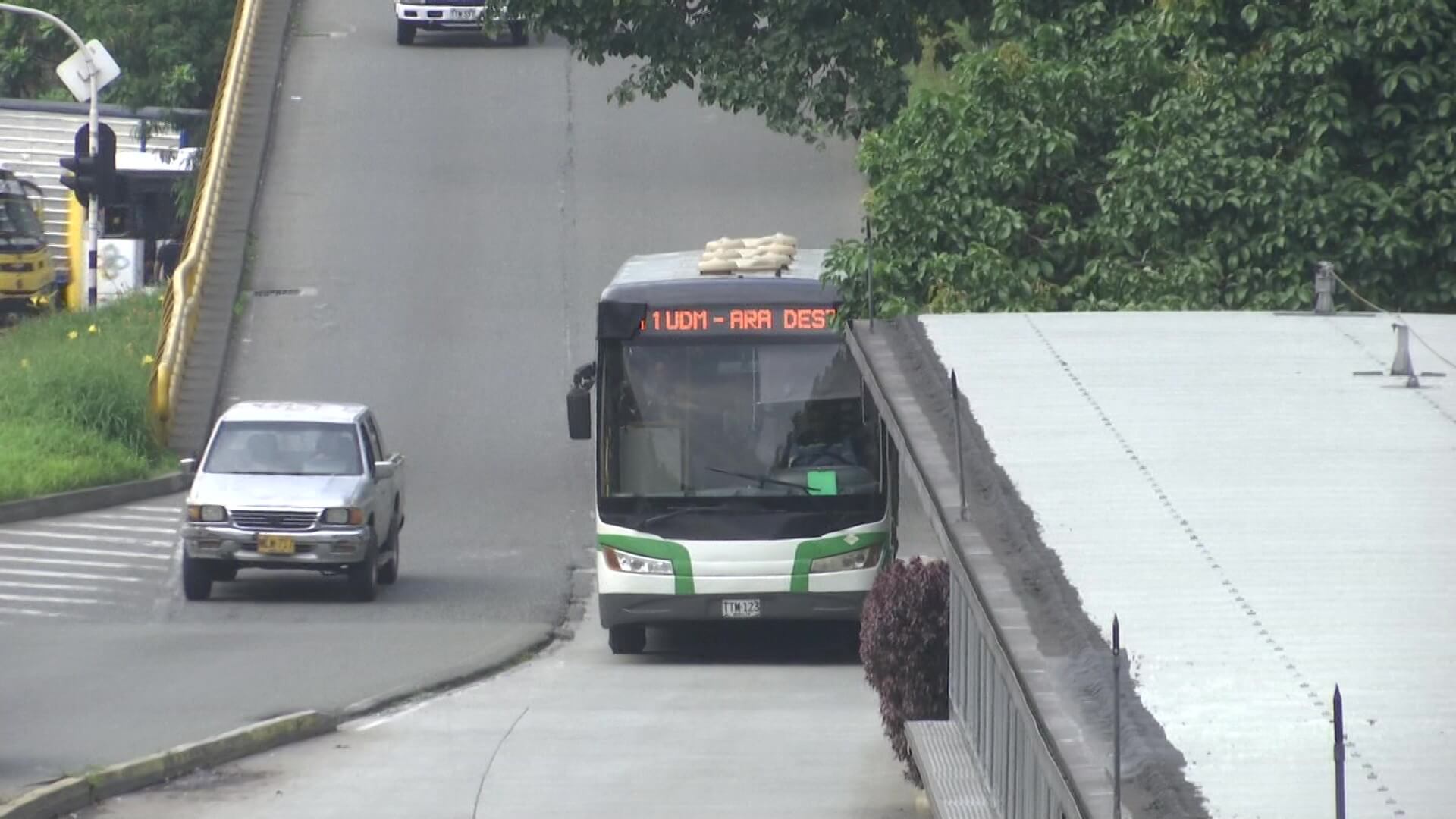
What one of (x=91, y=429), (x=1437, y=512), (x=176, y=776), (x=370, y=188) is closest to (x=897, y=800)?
(x=176, y=776)

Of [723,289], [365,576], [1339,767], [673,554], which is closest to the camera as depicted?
[1339,767]

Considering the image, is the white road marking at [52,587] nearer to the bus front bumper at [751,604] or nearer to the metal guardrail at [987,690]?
the bus front bumper at [751,604]

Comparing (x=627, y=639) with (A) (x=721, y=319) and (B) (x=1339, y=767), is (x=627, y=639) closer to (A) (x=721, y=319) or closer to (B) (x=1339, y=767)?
(A) (x=721, y=319)

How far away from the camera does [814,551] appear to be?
54.7ft

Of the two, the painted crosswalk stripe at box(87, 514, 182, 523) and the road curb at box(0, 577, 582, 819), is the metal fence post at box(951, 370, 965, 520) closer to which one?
the road curb at box(0, 577, 582, 819)

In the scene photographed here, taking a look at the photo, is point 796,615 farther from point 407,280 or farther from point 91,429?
point 407,280

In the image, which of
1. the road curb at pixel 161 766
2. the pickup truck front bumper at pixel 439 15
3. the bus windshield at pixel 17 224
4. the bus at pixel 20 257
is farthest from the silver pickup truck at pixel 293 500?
the pickup truck front bumper at pixel 439 15

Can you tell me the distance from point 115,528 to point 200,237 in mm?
9371

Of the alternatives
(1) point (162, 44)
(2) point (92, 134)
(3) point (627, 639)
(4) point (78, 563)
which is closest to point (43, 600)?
(4) point (78, 563)

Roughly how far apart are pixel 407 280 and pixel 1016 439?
26.1 meters

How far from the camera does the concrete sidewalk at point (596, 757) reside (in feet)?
38.2

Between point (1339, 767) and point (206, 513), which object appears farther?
point (206, 513)

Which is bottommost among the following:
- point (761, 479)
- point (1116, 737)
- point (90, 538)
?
point (90, 538)

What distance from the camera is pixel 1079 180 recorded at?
547 inches
